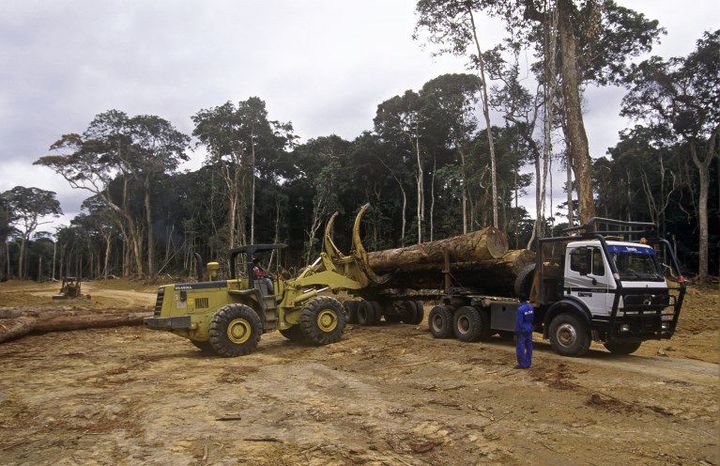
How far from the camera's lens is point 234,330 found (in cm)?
1031

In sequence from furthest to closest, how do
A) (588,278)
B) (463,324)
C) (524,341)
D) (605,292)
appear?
1. (463,324)
2. (588,278)
3. (605,292)
4. (524,341)

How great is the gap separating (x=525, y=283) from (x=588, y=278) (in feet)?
4.89

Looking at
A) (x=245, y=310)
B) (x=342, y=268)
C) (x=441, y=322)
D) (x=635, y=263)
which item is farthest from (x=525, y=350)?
(x=342, y=268)

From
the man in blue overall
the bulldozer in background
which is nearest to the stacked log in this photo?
the bulldozer in background

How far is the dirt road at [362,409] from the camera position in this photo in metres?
4.79

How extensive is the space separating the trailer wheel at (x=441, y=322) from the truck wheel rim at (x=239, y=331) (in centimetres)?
461

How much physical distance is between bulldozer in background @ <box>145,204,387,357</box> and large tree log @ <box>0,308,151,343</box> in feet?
17.5

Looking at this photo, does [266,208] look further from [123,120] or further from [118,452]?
[118,452]

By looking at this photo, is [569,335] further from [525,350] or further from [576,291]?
[525,350]

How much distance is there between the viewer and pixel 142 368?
9.46 metres

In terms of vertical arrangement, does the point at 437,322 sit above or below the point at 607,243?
below

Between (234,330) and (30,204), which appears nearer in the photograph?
(234,330)

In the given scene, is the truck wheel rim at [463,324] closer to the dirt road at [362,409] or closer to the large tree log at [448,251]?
the dirt road at [362,409]

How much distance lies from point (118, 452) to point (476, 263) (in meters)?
8.75
